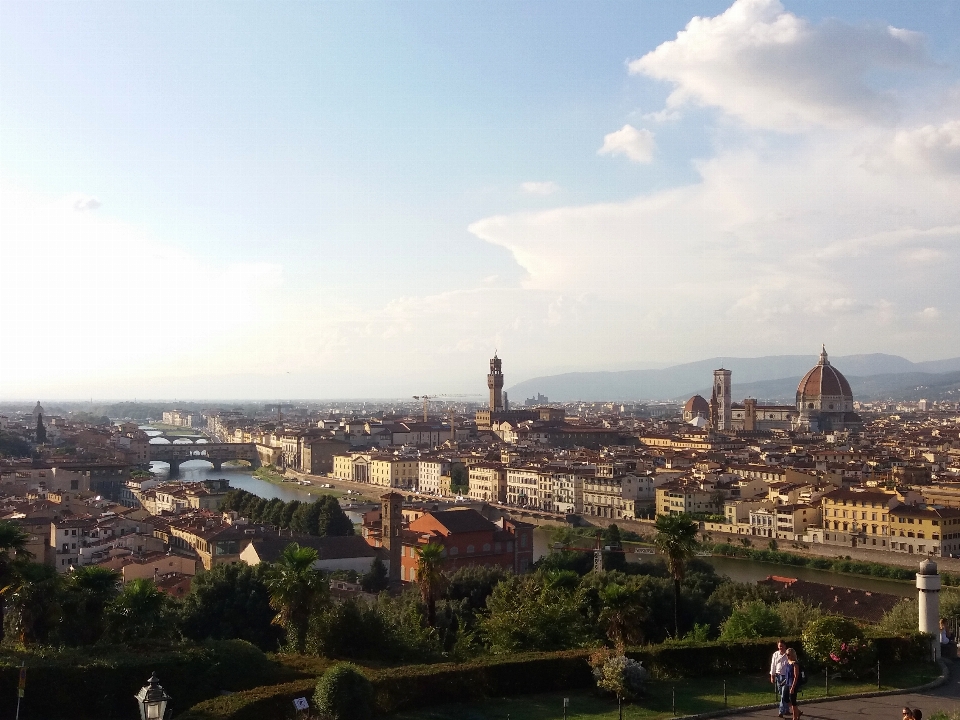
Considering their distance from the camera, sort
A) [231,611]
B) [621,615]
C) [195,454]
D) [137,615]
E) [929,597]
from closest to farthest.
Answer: [929,597], [621,615], [137,615], [231,611], [195,454]

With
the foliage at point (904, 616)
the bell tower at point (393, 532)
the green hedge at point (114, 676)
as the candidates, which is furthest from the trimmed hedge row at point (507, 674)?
the bell tower at point (393, 532)

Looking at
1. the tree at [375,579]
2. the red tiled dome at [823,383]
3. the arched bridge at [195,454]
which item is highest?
the red tiled dome at [823,383]

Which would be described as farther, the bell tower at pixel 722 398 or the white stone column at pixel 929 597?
the bell tower at pixel 722 398

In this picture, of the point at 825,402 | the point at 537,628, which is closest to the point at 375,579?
the point at 537,628

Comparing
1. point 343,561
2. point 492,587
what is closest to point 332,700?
point 492,587

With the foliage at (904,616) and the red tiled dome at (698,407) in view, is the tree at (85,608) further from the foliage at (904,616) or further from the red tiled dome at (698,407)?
the red tiled dome at (698,407)

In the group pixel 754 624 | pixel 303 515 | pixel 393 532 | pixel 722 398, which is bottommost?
pixel 303 515

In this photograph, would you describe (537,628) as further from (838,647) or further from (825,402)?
(825,402)
